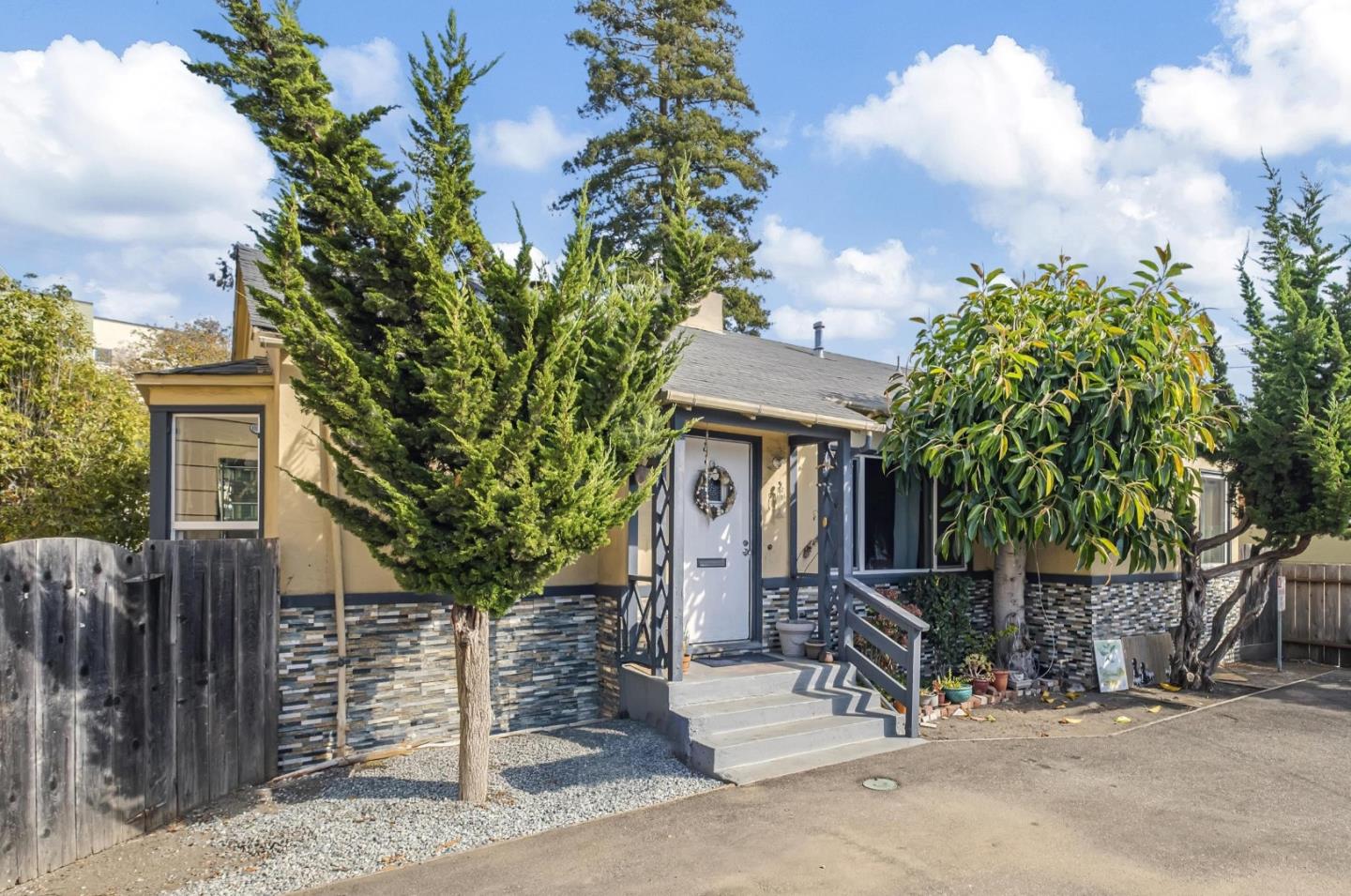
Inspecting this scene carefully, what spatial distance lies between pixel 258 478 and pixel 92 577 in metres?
1.95

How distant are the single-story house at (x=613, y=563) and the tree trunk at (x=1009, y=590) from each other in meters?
0.75

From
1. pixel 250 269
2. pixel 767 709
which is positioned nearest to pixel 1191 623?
pixel 767 709

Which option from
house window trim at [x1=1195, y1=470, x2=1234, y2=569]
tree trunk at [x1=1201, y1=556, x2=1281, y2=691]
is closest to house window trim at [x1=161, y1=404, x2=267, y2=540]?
tree trunk at [x1=1201, y1=556, x2=1281, y2=691]

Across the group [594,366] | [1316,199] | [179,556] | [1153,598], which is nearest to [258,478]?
[179,556]

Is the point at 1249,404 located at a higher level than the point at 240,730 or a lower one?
higher

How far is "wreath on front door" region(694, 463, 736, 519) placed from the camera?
7.75m

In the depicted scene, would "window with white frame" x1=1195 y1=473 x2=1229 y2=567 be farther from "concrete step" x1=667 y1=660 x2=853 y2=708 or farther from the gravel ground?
the gravel ground

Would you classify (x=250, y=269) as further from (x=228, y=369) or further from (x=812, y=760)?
(x=812, y=760)

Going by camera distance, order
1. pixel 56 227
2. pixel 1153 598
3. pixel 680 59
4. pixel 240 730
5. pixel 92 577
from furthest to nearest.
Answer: pixel 680 59
pixel 56 227
pixel 1153 598
pixel 240 730
pixel 92 577

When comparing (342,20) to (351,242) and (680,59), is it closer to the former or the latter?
(351,242)

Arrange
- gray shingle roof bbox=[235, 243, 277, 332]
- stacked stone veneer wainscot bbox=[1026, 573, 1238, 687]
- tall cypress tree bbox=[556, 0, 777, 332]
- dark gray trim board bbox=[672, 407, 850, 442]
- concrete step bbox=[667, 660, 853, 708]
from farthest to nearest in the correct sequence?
tall cypress tree bbox=[556, 0, 777, 332]
stacked stone veneer wainscot bbox=[1026, 573, 1238, 687]
gray shingle roof bbox=[235, 243, 277, 332]
dark gray trim board bbox=[672, 407, 850, 442]
concrete step bbox=[667, 660, 853, 708]

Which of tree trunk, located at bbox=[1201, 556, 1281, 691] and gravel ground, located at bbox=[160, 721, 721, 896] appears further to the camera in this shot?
tree trunk, located at bbox=[1201, 556, 1281, 691]

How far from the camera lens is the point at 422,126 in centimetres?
446

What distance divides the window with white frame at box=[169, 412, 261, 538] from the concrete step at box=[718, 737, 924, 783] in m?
4.43
